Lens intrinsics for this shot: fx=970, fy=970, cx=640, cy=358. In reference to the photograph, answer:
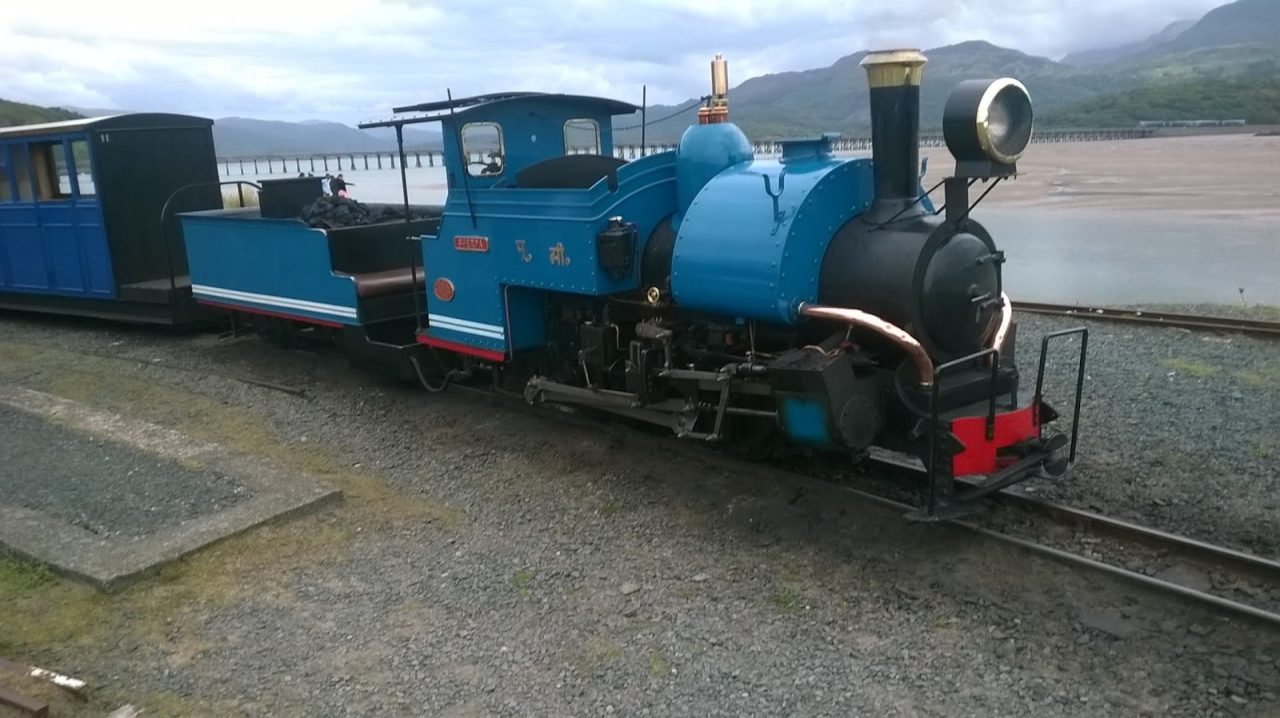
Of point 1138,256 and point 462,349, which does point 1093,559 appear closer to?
point 462,349

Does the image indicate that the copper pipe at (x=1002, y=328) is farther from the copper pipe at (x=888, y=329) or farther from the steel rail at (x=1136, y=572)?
the steel rail at (x=1136, y=572)

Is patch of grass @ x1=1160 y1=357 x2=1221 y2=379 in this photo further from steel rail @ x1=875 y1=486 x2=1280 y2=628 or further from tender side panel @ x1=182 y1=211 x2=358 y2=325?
tender side panel @ x1=182 y1=211 x2=358 y2=325

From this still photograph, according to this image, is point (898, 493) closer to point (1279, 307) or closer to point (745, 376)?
point (745, 376)

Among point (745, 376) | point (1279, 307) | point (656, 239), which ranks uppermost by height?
point (656, 239)

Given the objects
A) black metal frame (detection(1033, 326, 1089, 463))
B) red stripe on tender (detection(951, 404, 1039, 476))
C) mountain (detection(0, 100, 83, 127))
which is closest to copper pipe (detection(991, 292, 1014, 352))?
black metal frame (detection(1033, 326, 1089, 463))

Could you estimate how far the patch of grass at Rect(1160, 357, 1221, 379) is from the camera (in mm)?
8617

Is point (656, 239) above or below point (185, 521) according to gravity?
above

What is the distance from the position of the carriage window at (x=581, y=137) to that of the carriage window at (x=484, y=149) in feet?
2.55

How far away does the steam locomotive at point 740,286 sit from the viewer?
17.6 feet

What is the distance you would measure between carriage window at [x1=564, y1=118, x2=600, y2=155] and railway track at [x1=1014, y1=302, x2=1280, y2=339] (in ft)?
20.8

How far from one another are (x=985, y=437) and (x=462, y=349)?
436cm

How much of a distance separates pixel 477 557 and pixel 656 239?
2523mm

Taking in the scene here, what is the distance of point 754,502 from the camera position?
20.4ft

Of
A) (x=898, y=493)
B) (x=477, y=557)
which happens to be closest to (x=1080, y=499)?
(x=898, y=493)
